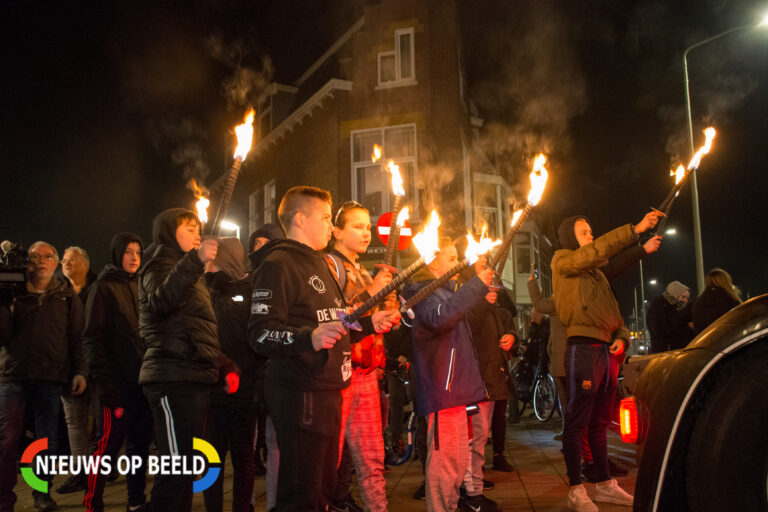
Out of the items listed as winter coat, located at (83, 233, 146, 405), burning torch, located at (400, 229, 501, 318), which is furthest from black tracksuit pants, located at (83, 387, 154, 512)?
burning torch, located at (400, 229, 501, 318)

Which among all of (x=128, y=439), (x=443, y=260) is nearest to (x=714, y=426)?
(x=443, y=260)

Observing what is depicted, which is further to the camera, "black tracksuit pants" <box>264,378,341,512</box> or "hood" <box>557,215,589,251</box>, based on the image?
"hood" <box>557,215,589,251</box>

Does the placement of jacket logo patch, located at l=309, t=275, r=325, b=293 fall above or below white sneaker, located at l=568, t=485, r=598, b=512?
above

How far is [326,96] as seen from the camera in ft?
64.0

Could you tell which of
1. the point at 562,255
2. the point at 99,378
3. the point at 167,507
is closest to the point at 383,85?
the point at 562,255

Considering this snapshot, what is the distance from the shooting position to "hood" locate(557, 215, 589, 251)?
18.3ft

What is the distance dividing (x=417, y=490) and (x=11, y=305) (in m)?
4.03

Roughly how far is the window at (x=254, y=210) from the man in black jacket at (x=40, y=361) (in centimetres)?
1827

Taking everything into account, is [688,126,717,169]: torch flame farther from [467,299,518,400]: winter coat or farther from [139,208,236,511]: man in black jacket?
[139,208,236,511]: man in black jacket

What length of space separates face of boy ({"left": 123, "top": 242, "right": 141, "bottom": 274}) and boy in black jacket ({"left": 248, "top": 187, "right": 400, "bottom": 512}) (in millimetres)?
2404

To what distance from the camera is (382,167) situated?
18469mm

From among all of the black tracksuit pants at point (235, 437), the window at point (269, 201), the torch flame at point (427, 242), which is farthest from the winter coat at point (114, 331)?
the window at point (269, 201)

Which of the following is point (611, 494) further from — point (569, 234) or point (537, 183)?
point (537, 183)

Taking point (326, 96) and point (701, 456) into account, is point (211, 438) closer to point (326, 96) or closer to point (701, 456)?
point (701, 456)
